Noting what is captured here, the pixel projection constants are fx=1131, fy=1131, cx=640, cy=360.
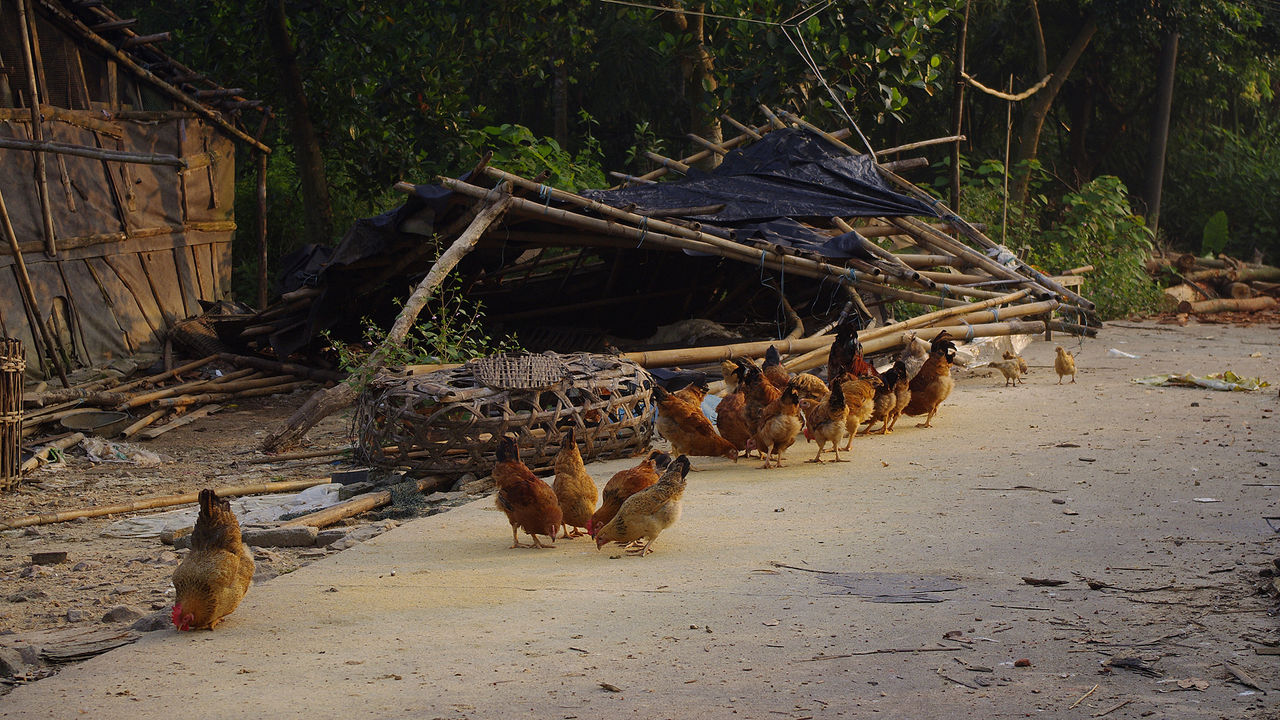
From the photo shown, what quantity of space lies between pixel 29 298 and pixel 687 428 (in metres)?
7.24

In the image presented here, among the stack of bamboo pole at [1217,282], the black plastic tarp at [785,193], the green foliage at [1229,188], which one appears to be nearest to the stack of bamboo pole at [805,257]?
the black plastic tarp at [785,193]

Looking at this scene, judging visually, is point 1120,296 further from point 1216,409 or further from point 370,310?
point 370,310

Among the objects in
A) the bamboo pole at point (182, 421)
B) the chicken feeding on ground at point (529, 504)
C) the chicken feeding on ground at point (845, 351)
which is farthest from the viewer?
the bamboo pole at point (182, 421)

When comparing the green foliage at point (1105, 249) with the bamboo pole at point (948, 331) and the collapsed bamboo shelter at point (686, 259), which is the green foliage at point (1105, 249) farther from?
the bamboo pole at point (948, 331)

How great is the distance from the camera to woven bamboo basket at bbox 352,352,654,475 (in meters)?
7.28

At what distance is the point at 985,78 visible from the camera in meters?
23.3

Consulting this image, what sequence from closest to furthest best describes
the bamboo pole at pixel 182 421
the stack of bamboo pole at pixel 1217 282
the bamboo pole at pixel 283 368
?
1. the bamboo pole at pixel 182 421
2. the bamboo pole at pixel 283 368
3. the stack of bamboo pole at pixel 1217 282

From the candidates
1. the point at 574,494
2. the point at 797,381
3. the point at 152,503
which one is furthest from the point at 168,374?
the point at 574,494

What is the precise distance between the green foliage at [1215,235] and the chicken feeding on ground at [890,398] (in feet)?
53.9

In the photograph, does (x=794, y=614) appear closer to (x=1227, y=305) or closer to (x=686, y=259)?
(x=686, y=259)

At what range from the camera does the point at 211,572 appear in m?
4.32

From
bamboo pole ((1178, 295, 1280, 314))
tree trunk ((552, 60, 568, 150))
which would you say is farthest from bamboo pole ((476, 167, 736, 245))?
bamboo pole ((1178, 295, 1280, 314))

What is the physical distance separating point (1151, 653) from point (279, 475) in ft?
21.2

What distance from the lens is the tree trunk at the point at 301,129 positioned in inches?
587
